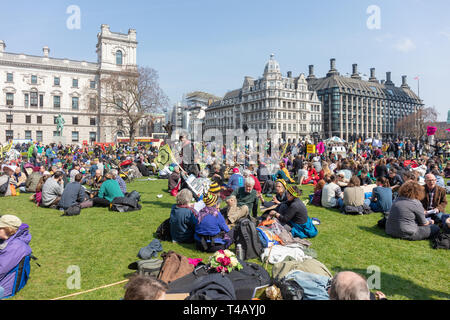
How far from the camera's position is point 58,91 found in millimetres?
61250

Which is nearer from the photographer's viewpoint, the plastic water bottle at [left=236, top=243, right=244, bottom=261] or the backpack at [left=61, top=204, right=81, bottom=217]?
the plastic water bottle at [left=236, top=243, right=244, bottom=261]

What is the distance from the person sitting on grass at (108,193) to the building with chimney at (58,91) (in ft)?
162

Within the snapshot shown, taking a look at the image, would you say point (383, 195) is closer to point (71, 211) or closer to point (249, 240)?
point (249, 240)

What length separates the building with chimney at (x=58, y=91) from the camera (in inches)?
2259

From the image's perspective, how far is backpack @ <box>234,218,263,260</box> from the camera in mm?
5621

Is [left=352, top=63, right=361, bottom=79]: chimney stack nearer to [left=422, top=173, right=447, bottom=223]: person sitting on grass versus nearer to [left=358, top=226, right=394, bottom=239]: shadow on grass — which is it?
[left=422, top=173, right=447, bottom=223]: person sitting on grass

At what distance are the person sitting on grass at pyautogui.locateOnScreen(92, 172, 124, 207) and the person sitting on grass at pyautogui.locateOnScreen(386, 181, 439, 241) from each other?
791 centimetres

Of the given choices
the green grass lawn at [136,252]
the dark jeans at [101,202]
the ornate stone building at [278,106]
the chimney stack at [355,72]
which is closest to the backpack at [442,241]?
the green grass lawn at [136,252]

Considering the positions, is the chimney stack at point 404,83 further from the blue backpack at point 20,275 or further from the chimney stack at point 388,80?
the blue backpack at point 20,275

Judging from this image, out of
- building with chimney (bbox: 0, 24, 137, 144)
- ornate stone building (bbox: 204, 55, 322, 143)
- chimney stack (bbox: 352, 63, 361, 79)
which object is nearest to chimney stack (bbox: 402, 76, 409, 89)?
chimney stack (bbox: 352, 63, 361, 79)

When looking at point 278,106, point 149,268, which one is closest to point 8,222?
point 149,268

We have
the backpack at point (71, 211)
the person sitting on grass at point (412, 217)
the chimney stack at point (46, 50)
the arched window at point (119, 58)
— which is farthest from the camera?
the arched window at point (119, 58)

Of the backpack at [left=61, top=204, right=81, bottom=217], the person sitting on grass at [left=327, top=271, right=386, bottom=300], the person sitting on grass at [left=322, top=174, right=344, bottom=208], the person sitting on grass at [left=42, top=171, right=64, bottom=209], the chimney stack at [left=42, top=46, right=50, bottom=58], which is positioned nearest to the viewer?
the person sitting on grass at [left=327, top=271, right=386, bottom=300]
